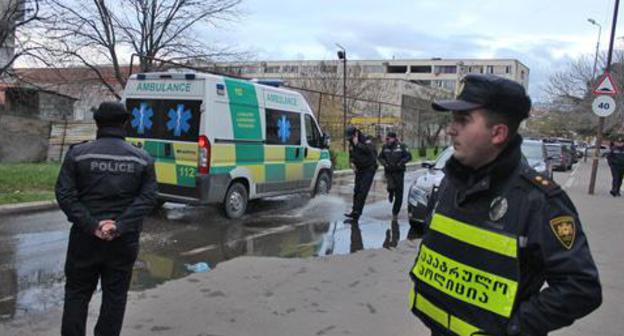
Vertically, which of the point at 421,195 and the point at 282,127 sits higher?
the point at 282,127

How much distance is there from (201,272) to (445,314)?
15.2 ft

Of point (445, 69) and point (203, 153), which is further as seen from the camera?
point (445, 69)

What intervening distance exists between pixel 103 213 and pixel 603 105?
14439 millimetres

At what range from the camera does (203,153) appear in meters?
9.11

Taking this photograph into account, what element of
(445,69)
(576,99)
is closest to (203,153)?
(576,99)

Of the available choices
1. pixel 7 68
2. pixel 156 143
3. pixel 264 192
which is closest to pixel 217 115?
pixel 156 143

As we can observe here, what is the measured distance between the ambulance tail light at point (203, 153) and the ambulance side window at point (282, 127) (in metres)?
1.70

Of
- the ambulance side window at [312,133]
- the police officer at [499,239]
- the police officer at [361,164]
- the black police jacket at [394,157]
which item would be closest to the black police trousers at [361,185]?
the police officer at [361,164]

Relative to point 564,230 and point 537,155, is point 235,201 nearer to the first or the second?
point 537,155

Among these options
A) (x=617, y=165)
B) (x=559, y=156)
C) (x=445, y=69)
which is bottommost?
(x=559, y=156)

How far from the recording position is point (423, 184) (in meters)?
9.84

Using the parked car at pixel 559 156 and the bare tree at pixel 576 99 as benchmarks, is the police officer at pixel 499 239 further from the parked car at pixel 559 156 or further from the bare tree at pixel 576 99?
the bare tree at pixel 576 99

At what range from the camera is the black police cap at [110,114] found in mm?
3713

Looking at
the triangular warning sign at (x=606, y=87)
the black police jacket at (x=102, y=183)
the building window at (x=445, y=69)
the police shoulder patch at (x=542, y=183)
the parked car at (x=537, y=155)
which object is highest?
the building window at (x=445, y=69)
